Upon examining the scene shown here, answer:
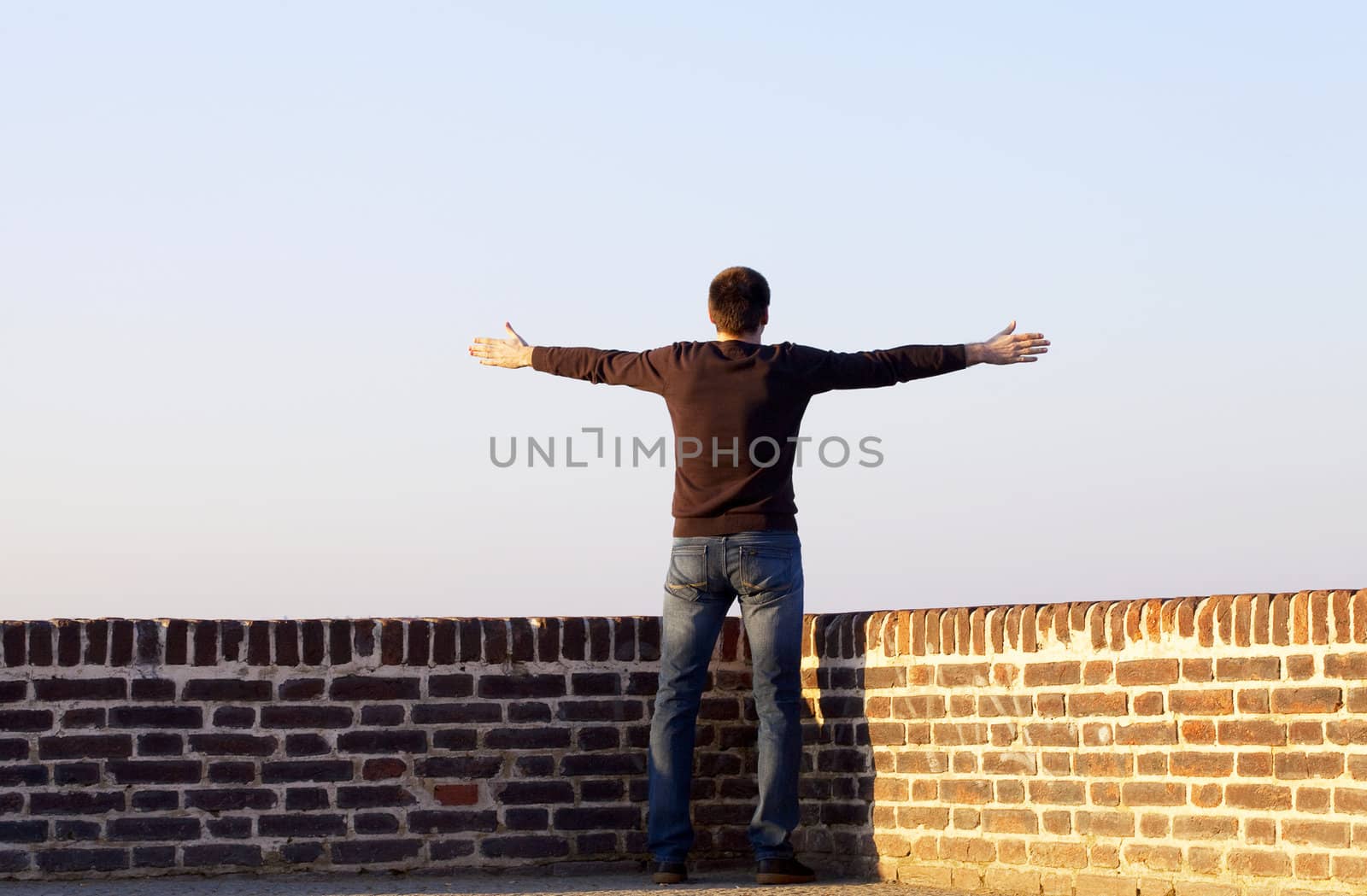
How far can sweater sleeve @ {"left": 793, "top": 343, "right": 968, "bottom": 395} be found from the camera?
511 cm

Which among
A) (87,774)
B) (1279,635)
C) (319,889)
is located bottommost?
(319,889)

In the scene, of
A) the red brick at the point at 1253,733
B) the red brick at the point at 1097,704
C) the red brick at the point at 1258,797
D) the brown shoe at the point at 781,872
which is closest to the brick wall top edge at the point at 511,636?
the red brick at the point at 1097,704

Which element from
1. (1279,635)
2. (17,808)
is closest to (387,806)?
(17,808)

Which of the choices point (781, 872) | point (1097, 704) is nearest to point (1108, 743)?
point (1097, 704)

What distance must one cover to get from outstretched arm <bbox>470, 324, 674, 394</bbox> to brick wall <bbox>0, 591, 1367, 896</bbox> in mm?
891

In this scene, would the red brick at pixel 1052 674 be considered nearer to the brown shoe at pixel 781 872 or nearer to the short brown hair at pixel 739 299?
the brown shoe at pixel 781 872

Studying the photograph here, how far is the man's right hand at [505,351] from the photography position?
5.38 metres

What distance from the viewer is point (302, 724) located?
5.45m

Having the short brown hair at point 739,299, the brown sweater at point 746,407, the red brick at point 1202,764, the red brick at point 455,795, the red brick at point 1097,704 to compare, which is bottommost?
the red brick at point 455,795

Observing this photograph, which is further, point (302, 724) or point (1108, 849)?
point (302, 724)

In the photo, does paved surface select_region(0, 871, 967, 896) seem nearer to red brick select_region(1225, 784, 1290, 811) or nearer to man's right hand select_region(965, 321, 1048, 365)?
red brick select_region(1225, 784, 1290, 811)

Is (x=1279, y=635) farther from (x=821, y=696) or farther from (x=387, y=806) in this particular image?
(x=387, y=806)

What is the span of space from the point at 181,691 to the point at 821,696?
6.98ft

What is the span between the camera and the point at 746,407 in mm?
5055
